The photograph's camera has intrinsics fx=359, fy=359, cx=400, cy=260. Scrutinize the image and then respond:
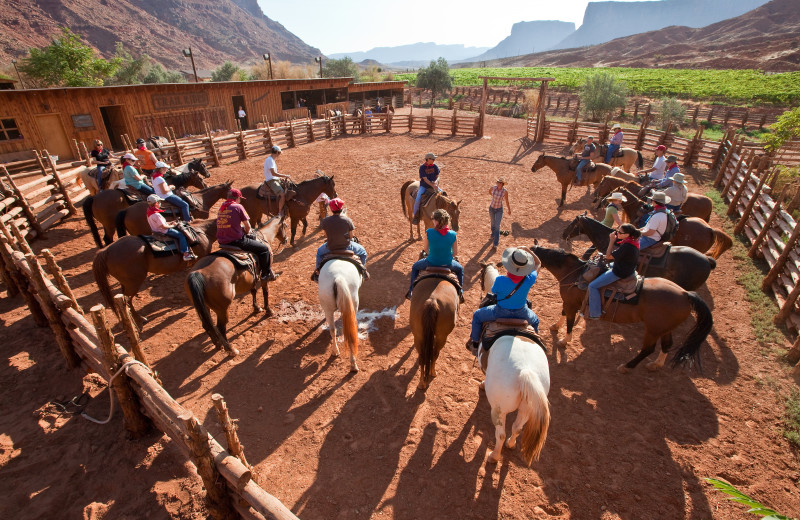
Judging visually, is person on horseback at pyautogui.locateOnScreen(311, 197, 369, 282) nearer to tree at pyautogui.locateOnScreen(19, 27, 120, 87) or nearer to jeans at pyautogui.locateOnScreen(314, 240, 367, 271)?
jeans at pyautogui.locateOnScreen(314, 240, 367, 271)

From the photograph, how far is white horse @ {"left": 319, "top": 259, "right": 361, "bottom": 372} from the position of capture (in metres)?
5.58

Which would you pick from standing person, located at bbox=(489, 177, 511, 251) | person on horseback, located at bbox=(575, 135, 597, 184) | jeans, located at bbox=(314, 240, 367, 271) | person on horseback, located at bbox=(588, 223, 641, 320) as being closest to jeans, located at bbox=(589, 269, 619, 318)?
person on horseback, located at bbox=(588, 223, 641, 320)

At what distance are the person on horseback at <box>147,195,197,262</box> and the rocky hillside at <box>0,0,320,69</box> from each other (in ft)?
162

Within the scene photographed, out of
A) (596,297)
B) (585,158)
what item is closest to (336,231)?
(596,297)

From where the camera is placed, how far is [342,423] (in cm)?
506

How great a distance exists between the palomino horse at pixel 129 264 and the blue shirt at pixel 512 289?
609cm

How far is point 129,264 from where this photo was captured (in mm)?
6434

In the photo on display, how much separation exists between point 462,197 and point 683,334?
818 cm

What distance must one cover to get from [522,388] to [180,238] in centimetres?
665

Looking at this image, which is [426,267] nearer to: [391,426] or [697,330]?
[391,426]

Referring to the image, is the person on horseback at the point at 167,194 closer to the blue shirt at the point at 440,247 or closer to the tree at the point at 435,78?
the blue shirt at the point at 440,247

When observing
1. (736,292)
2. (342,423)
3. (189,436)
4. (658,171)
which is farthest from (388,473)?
(658,171)

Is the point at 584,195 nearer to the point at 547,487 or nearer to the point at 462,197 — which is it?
the point at 462,197

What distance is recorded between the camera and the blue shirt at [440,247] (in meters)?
5.64
